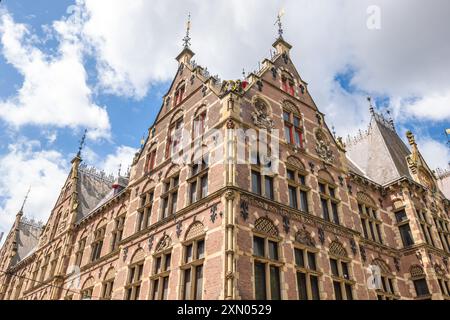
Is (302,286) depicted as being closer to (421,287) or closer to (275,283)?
(275,283)

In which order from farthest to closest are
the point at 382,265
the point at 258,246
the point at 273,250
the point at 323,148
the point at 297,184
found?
the point at 323,148 → the point at 382,265 → the point at 297,184 → the point at 273,250 → the point at 258,246

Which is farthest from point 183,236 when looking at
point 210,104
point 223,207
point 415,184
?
point 415,184

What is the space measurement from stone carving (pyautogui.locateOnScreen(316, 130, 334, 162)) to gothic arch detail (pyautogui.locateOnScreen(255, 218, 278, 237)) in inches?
266

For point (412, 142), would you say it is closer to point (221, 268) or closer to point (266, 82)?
point (266, 82)

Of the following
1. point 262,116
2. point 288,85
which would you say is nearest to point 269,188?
point 262,116

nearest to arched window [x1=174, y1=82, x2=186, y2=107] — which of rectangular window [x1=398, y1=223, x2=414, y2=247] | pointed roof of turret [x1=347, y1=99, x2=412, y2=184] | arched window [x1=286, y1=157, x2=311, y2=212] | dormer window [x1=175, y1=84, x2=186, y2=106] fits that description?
dormer window [x1=175, y1=84, x2=186, y2=106]

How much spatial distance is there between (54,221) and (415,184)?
29430 millimetres

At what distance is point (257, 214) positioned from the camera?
47.8 feet

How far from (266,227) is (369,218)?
9.58 meters

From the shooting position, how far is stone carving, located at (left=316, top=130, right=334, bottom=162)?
20.2 meters

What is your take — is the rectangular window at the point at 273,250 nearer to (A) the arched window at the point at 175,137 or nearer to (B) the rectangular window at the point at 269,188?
(B) the rectangular window at the point at 269,188

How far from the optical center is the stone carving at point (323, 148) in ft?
66.4

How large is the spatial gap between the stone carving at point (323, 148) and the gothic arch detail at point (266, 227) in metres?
6.77

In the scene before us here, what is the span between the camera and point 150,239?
17.5 m
